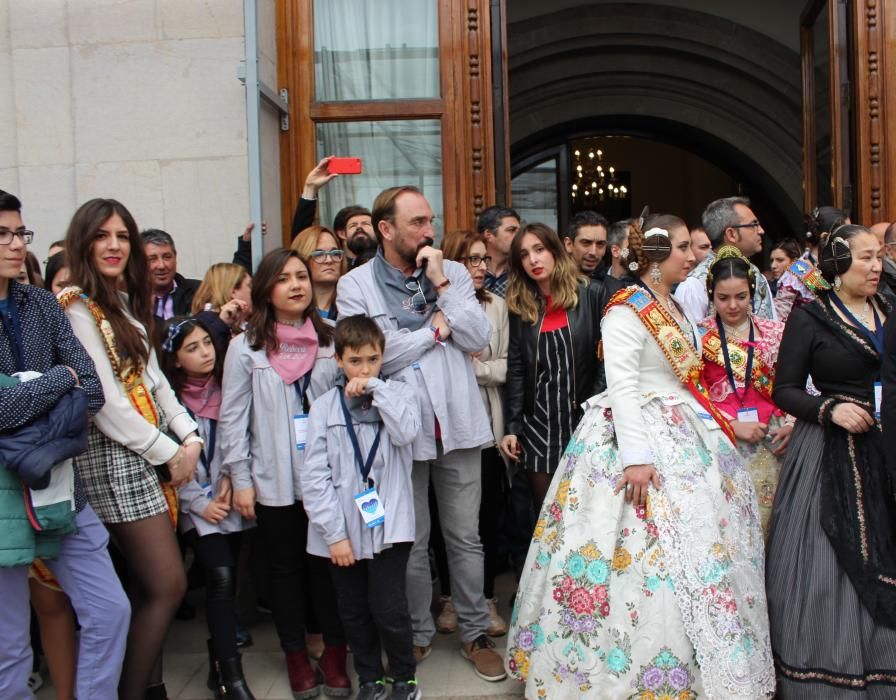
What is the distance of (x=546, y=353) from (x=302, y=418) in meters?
1.15

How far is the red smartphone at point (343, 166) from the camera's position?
4.60 m

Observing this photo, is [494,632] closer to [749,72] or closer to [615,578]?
[615,578]

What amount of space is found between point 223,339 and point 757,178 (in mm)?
7900

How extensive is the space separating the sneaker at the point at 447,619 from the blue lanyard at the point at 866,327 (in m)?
2.14

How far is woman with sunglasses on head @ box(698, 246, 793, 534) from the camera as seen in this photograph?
3.88 meters

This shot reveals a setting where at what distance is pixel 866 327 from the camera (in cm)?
354

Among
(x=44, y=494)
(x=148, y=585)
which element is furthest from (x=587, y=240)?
(x=44, y=494)

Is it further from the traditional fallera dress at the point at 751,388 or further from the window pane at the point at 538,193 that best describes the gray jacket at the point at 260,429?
the window pane at the point at 538,193

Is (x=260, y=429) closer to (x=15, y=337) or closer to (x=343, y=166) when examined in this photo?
(x=15, y=337)

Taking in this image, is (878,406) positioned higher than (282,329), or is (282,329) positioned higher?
(282,329)

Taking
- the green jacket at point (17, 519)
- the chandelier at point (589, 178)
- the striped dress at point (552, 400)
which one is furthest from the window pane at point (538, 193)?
the green jacket at point (17, 519)

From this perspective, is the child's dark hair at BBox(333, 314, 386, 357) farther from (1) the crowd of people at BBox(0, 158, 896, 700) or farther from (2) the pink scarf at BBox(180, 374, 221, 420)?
(2) the pink scarf at BBox(180, 374, 221, 420)

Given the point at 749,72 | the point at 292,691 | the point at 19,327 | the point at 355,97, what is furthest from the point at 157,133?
the point at 749,72

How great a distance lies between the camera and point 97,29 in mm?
5539
